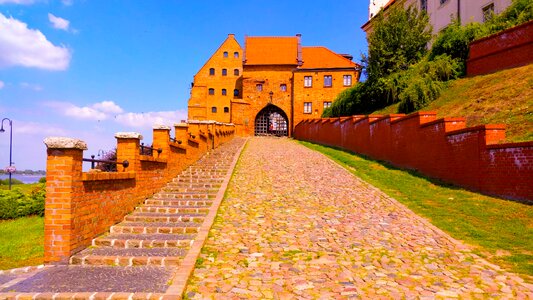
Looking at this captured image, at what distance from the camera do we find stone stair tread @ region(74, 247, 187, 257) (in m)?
6.64

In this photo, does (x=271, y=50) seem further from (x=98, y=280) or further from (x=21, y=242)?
(x=98, y=280)

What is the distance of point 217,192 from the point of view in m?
11.4

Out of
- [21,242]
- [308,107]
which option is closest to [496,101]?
[21,242]

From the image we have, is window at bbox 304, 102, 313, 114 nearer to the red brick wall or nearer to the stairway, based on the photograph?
the red brick wall

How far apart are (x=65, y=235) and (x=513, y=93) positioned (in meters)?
15.5

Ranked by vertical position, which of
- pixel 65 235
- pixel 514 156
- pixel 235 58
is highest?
pixel 235 58

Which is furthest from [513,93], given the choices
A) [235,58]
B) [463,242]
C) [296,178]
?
[235,58]

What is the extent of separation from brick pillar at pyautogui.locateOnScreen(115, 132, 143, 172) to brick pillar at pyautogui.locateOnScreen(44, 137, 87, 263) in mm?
2659

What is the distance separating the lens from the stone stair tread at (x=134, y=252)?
6.64 m

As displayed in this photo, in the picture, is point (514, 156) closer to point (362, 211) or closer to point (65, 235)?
Result: point (362, 211)

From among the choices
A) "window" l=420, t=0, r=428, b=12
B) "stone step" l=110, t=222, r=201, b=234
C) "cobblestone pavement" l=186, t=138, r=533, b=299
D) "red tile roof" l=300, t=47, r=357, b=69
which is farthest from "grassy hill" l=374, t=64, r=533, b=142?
"red tile roof" l=300, t=47, r=357, b=69

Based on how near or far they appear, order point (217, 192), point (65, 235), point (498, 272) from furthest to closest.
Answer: point (217, 192), point (65, 235), point (498, 272)

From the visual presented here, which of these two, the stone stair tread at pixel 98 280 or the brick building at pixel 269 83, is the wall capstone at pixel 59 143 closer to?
the stone stair tread at pixel 98 280

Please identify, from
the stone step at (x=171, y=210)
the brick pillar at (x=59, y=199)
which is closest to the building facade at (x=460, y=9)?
the stone step at (x=171, y=210)
